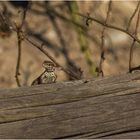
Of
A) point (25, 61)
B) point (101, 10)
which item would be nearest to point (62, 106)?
point (25, 61)

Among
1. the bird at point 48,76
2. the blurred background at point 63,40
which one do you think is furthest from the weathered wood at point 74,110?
the blurred background at point 63,40

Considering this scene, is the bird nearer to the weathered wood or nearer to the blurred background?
the weathered wood

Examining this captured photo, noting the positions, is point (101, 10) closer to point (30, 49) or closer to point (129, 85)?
point (30, 49)

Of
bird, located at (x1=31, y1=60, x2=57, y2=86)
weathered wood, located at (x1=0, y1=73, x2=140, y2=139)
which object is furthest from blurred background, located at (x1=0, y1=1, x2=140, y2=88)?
weathered wood, located at (x1=0, y1=73, x2=140, y2=139)

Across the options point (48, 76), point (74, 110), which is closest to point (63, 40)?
point (48, 76)

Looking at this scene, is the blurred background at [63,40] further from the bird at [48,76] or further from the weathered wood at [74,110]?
the weathered wood at [74,110]

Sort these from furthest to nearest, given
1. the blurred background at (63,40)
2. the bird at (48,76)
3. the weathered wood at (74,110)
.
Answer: the blurred background at (63,40)
the bird at (48,76)
the weathered wood at (74,110)

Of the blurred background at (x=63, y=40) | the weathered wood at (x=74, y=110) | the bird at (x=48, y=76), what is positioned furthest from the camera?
the blurred background at (x=63, y=40)
